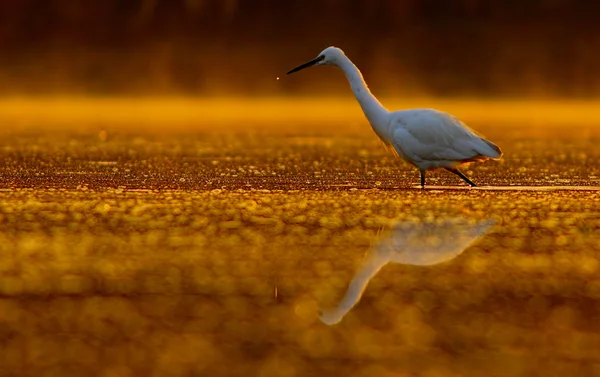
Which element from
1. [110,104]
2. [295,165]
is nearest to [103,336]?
[295,165]

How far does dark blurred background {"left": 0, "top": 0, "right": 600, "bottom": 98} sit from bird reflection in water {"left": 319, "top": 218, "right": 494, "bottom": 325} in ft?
77.0

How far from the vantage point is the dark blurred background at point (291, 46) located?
3422 cm

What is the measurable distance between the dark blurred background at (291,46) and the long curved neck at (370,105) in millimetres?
19770

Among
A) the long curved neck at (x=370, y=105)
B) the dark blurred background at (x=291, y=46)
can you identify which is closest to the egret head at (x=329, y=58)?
the long curved neck at (x=370, y=105)

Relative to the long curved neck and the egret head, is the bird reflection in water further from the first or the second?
the egret head

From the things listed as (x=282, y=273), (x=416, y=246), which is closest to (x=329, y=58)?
(x=416, y=246)

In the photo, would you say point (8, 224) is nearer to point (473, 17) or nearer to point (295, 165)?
point (295, 165)

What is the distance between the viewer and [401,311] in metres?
6.70

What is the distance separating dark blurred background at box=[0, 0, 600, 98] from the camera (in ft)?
112

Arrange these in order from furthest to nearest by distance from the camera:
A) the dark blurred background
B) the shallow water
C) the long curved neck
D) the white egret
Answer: the dark blurred background → the long curved neck → the white egret → the shallow water

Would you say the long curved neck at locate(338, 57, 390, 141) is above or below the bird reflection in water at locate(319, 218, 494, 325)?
above

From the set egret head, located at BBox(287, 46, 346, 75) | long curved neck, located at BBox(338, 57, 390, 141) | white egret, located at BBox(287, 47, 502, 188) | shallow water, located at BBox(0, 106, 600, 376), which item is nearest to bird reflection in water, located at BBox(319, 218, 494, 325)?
shallow water, located at BBox(0, 106, 600, 376)

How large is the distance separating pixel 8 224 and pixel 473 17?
32375mm

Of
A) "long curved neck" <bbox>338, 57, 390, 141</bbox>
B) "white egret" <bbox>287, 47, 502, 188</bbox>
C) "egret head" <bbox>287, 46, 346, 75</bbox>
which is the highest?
"egret head" <bbox>287, 46, 346, 75</bbox>
